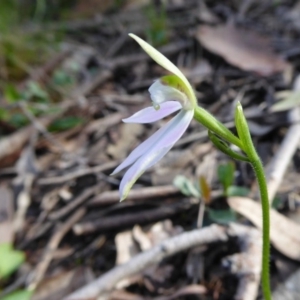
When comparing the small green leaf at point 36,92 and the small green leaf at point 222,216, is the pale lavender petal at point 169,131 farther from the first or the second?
the small green leaf at point 36,92

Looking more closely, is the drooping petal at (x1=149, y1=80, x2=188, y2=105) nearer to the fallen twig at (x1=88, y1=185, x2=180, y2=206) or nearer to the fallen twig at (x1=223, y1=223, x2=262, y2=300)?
the fallen twig at (x1=223, y1=223, x2=262, y2=300)

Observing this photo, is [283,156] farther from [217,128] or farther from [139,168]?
[139,168]

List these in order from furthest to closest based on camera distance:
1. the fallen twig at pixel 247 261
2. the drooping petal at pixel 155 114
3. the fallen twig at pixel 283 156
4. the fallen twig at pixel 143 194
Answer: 1. the fallen twig at pixel 143 194
2. the fallen twig at pixel 283 156
3. the fallen twig at pixel 247 261
4. the drooping petal at pixel 155 114

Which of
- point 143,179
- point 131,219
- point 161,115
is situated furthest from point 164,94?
point 143,179

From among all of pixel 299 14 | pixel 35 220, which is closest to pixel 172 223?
pixel 35 220

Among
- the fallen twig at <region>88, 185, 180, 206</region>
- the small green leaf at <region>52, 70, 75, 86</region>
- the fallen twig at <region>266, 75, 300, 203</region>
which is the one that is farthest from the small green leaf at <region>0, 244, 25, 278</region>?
the small green leaf at <region>52, 70, 75, 86</region>

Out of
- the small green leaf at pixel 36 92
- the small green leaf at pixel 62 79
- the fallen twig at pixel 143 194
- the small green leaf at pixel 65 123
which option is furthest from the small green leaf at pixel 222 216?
the small green leaf at pixel 62 79
